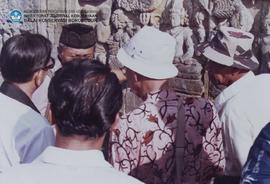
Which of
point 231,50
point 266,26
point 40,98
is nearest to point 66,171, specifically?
point 231,50

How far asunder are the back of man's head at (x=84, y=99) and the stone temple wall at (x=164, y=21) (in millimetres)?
4015

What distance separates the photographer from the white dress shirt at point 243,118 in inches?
96.8

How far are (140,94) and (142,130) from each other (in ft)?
0.63

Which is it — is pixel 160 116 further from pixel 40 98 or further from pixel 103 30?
pixel 103 30

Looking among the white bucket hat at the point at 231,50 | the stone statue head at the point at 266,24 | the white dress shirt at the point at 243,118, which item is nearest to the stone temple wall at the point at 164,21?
the stone statue head at the point at 266,24

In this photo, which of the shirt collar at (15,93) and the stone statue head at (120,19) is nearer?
the shirt collar at (15,93)

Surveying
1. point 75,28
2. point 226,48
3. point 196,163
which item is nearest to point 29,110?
point 196,163

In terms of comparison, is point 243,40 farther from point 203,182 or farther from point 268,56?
point 268,56

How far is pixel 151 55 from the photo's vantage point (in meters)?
2.39

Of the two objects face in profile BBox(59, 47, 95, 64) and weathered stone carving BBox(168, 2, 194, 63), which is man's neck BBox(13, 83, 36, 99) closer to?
face in profile BBox(59, 47, 95, 64)

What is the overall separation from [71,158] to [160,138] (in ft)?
2.68

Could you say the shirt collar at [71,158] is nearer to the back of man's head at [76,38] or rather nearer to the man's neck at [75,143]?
the man's neck at [75,143]

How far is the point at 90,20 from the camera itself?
7.71 meters

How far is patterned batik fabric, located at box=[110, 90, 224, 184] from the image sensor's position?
228 cm
